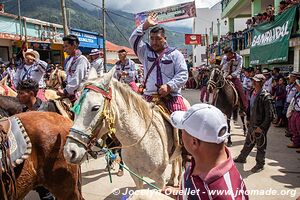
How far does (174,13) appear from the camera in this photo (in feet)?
127

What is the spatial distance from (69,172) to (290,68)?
35.1 ft

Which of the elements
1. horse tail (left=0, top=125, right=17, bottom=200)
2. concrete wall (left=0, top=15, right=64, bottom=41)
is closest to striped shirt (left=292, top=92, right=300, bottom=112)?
horse tail (left=0, top=125, right=17, bottom=200)

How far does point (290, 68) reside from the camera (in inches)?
443

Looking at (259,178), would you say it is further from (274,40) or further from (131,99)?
(274,40)

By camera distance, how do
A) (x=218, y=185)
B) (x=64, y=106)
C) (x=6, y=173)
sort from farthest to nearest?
(x=64, y=106), (x=6, y=173), (x=218, y=185)

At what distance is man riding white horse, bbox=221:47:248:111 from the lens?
327 inches

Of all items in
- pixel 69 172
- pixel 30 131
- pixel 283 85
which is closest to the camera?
pixel 30 131

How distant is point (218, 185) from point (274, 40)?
11124 mm

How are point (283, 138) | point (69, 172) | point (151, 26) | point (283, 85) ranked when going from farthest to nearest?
1. point (283, 85)
2. point (283, 138)
3. point (151, 26)
4. point (69, 172)

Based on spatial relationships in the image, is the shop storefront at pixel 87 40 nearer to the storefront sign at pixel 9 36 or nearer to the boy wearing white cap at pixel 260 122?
the storefront sign at pixel 9 36

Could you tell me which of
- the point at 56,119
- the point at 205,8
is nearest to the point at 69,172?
the point at 56,119

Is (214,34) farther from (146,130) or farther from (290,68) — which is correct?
(146,130)

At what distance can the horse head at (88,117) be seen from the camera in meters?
2.63

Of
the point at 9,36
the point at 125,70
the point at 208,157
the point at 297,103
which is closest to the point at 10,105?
the point at 208,157
